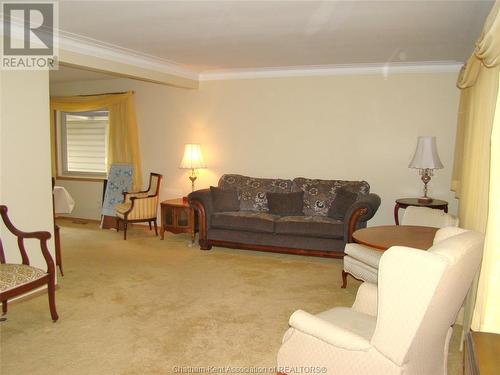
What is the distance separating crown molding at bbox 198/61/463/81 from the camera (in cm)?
543

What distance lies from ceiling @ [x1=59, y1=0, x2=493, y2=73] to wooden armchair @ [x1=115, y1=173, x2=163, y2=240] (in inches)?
86.1

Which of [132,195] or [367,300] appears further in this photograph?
[132,195]

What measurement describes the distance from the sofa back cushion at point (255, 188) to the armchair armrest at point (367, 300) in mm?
3224

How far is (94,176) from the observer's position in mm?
7781

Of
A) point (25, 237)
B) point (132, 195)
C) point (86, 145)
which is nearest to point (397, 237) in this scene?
point (25, 237)

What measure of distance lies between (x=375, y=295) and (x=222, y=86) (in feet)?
15.1

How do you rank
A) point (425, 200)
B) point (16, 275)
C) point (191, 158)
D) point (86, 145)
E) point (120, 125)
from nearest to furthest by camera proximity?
point (16, 275), point (425, 200), point (191, 158), point (120, 125), point (86, 145)

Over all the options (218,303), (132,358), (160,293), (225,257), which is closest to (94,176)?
(225,257)

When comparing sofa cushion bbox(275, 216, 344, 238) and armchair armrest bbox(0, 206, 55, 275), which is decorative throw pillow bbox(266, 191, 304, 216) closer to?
sofa cushion bbox(275, 216, 344, 238)

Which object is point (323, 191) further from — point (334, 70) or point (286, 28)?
point (286, 28)

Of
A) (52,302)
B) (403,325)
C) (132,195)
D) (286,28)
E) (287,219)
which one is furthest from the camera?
(132,195)

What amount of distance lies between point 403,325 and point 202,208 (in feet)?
13.1

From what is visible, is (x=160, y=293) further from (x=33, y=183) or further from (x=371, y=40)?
(x=371, y=40)

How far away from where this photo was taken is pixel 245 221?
5.44m
